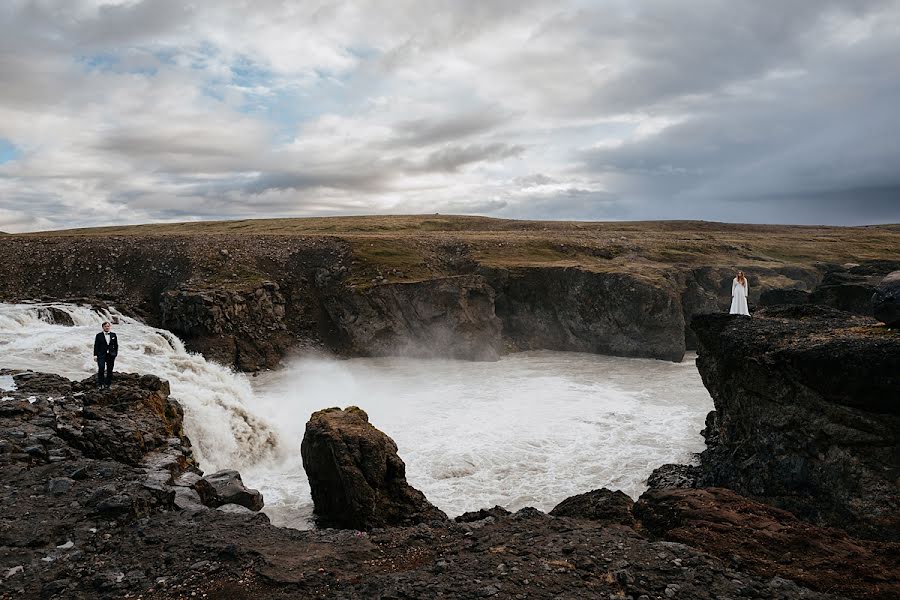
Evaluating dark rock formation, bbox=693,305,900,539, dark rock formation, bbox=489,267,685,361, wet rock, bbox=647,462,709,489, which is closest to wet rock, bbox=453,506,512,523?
dark rock formation, bbox=693,305,900,539

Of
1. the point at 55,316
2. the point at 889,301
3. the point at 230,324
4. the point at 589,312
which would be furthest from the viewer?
the point at 589,312

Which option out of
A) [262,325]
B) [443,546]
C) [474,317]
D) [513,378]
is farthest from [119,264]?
[443,546]

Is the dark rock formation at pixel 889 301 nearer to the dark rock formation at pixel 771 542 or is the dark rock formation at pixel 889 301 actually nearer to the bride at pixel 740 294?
the dark rock formation at pixel 771 542

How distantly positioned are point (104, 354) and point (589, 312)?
121 ft

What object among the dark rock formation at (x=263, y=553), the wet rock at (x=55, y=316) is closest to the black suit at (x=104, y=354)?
the dark rock formation at (x=263, y=553)

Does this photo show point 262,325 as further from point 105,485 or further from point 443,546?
point 443,546

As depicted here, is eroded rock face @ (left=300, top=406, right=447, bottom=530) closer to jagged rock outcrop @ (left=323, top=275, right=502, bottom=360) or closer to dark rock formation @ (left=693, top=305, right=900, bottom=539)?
dark rock formation @ (left=693, top=305, right=900, bottom=539)

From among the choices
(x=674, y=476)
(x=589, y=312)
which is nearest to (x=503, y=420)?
(x=674, y=476)

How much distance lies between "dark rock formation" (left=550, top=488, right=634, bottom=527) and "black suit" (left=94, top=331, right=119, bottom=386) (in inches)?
667

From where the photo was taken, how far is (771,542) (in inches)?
428

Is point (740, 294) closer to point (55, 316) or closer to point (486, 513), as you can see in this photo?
point (486, 513)

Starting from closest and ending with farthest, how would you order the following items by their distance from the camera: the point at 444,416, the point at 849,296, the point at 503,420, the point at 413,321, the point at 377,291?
the point at 503,420
the point at 444,416
the point at 849,296
the point at 377,291
the point at 413,321

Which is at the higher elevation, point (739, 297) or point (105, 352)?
point (739, 297)

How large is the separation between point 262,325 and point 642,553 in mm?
37270
